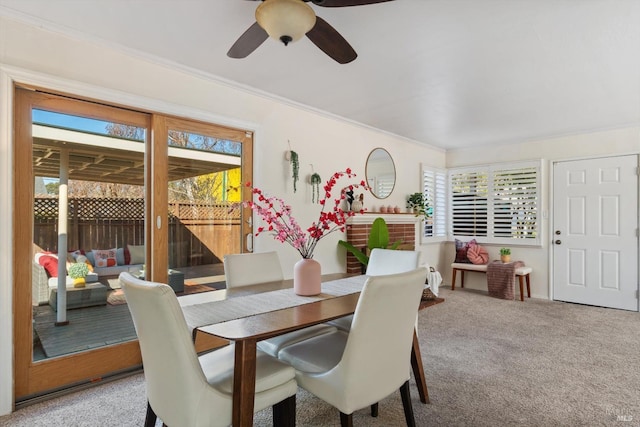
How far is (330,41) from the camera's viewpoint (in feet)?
6.41

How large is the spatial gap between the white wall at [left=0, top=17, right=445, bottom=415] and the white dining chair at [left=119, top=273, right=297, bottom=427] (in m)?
1.37

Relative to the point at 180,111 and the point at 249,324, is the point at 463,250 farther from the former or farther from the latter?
the point at 249,324

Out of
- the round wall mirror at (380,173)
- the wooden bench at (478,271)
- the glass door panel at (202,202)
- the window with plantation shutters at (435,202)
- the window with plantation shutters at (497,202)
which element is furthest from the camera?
the window with plantation shutters at (435,202)

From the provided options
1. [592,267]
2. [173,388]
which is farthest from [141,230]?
[592,267]

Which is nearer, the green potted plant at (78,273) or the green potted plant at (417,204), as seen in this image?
the green potted plant at (78,273)

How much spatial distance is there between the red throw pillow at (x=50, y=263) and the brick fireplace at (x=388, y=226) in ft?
9.65

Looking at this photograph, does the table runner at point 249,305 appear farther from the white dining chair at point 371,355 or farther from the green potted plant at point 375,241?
the green potted plant at point 375,241

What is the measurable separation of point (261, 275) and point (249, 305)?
747 millimetres

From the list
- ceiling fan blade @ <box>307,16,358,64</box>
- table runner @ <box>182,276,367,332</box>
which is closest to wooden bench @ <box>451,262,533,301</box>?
table runner @ <box>182,276,367,332</box>

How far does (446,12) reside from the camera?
2105 mm

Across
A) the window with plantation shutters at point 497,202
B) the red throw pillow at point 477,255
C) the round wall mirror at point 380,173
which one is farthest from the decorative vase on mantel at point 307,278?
the window with plantation shutters at point 497,202

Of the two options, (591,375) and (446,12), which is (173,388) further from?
(591,375)

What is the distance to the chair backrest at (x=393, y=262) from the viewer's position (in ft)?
8.26

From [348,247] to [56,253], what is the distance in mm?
2834
